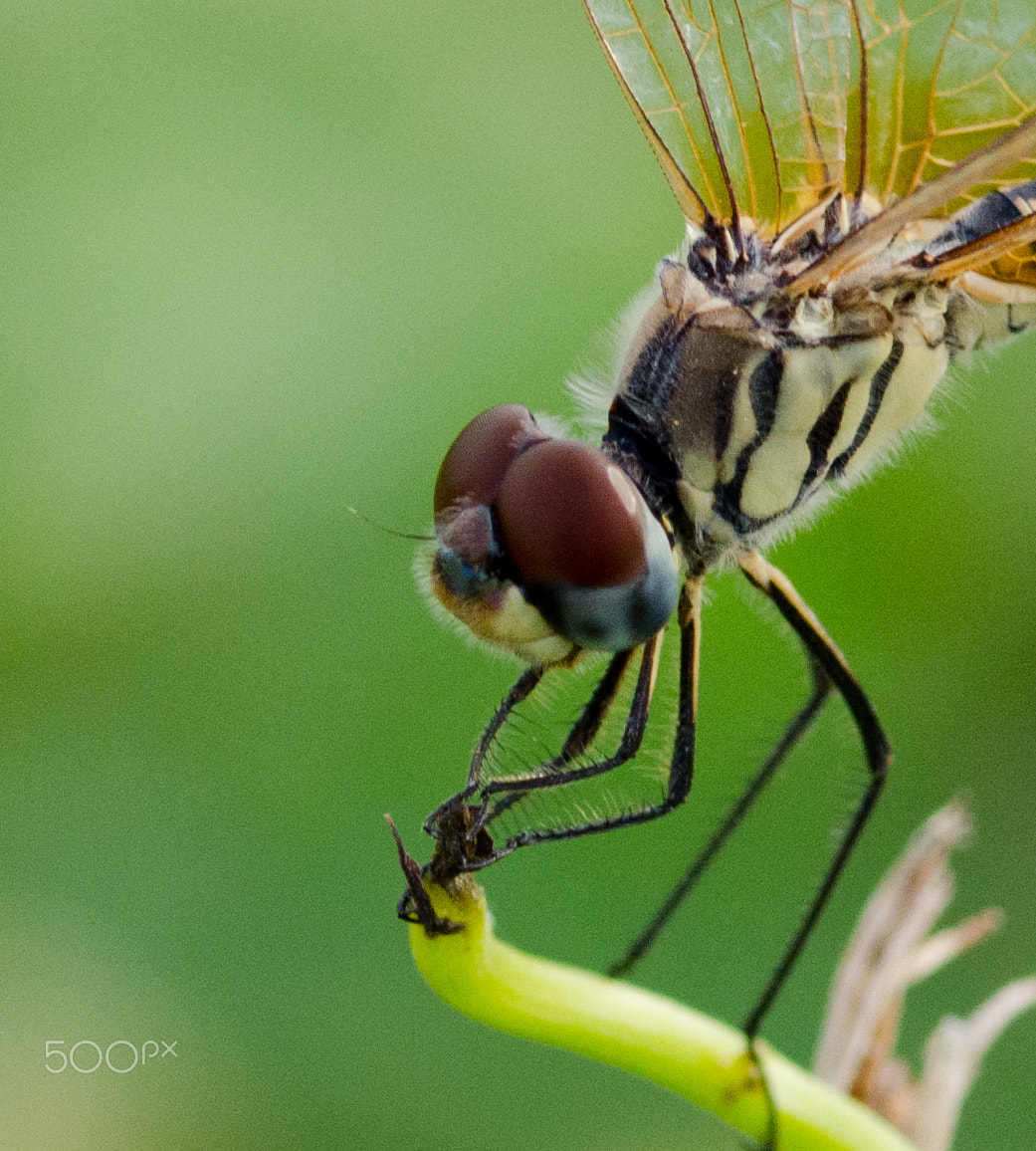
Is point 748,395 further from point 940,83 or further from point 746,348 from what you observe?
point 940,83

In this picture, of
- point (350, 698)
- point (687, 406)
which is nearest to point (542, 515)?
point (687, 406)

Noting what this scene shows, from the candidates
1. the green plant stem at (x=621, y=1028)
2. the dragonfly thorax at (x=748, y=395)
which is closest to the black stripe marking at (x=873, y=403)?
the dragonfly thorax at (x=748, y=395)

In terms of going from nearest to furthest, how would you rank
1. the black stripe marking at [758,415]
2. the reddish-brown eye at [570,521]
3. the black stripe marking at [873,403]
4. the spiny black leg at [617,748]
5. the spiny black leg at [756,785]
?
the reddish-brown eye at [570,521] < the spiny black leg at [617,748] < the black stripe marking at [758,415] < the black stripe marking at [873,403] < the spiny black leg at [756,785]

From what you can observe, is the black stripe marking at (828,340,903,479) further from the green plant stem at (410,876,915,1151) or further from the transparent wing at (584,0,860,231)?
the green plant stem at (410,876,915,1151)

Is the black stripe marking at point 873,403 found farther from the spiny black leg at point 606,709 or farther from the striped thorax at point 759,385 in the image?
the spiny black leg at point 606,709

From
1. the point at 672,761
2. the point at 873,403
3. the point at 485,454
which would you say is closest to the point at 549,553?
the point at 485,454

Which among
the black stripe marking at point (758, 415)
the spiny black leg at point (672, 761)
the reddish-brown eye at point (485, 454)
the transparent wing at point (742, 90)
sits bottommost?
the spiny black leg at point (672, 761)

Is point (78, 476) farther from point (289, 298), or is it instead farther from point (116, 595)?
point (289, 298)
